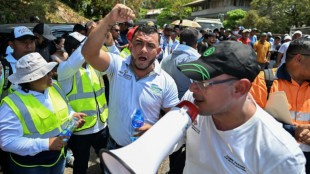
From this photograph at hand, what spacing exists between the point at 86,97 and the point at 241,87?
202cm

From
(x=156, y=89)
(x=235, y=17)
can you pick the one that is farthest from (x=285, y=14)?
(x=156, y=89)

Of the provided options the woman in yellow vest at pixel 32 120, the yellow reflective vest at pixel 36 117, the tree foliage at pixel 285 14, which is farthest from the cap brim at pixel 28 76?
the tree foliage at pixel 285 14

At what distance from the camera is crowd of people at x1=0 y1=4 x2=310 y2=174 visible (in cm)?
132

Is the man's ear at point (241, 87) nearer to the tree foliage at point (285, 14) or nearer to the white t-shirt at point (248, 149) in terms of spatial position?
the white t-shirt at point (248, 149)

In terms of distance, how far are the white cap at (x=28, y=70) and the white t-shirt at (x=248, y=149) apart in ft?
5.16

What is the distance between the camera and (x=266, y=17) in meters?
25.6

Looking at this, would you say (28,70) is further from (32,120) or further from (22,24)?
(22,24)

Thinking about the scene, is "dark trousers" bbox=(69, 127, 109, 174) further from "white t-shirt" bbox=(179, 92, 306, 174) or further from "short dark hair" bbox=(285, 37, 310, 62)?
"short dark hair" bbox=(285, 37, 310, 62)

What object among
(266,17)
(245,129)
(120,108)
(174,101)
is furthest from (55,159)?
(266,17)

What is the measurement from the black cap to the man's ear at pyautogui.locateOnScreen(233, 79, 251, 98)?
3 centimetres

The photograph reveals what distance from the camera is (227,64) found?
1286 mm

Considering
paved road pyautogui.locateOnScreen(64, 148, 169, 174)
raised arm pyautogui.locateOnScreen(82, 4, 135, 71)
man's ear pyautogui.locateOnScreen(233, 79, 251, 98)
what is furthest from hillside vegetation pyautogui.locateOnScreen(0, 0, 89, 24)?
man's ear pyautogui.locateOnScreen(233, 79, 251, 98)

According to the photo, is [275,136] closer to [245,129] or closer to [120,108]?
[245,129]

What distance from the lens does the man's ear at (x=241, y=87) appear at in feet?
4.32
